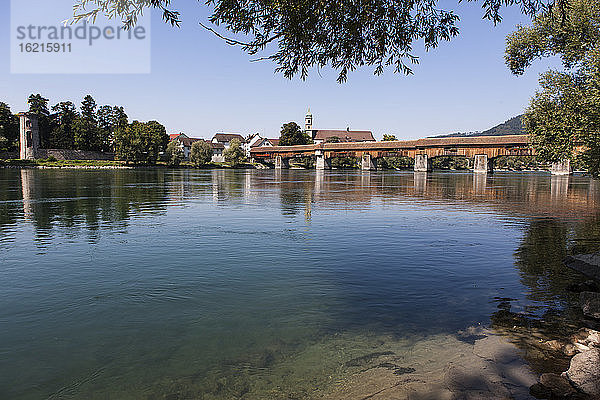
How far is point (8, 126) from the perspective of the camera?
4729 inches

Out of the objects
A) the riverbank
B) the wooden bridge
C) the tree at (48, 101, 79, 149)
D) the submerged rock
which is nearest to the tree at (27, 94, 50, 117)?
the tree at (48, 101, 79, 149)

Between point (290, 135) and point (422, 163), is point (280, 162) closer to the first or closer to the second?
point (290, 135)

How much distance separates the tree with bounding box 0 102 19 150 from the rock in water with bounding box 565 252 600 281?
137 meters

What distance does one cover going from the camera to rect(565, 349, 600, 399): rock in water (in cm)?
584

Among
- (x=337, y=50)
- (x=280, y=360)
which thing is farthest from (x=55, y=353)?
(x=337, y=50)

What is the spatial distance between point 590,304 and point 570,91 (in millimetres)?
19356

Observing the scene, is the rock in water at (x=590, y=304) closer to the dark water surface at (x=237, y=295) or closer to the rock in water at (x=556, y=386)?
the dark water surface at (x=237, y=295)

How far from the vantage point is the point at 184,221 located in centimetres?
2269

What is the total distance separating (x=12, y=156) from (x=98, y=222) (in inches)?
4850

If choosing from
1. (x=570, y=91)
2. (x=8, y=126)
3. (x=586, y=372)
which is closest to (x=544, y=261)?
(x=586, y=372)

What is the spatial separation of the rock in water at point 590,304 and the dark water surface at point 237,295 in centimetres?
32

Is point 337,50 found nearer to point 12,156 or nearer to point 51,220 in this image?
point 51,220

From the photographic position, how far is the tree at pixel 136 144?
4958 inches

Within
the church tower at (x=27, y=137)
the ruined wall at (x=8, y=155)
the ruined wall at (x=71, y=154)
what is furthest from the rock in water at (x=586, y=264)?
the ruined wall at (x=71, y=154)
